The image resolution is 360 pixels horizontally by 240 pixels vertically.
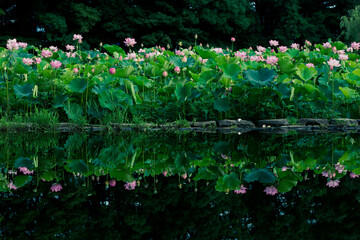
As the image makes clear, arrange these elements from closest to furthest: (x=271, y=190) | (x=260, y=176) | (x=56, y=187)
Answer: (x=271, y=190)
(x=56, y=187)
(x=260, y=176)

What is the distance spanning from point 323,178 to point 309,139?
2.15 metres

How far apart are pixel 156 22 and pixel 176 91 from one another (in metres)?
10.4

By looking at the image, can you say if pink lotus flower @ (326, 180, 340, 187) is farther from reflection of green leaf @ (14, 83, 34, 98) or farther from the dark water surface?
reflection of green leaf @ (14, 83, 34, 98)

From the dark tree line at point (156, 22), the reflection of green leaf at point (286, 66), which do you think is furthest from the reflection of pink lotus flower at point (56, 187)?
the dark tree line at point (156, 22)

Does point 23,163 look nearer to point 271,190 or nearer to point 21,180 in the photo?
point 21,180

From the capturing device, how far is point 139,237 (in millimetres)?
1572

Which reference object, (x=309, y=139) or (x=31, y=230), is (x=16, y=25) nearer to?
(x=309, y=139)

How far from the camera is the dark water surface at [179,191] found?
166 centimetres

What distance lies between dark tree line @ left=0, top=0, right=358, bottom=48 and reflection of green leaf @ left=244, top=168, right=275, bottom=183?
12.5 m

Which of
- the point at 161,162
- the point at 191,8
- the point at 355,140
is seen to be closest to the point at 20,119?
the point at 161,162

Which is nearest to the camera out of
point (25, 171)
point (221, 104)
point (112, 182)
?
point (112, 182)

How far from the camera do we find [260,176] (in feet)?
8.70

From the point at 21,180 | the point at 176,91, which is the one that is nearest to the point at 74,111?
the point at 176,91

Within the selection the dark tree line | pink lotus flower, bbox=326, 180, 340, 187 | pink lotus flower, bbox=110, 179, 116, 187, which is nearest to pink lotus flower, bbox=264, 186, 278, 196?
pink lotus flower, bbox=326, 180, 340, 187
